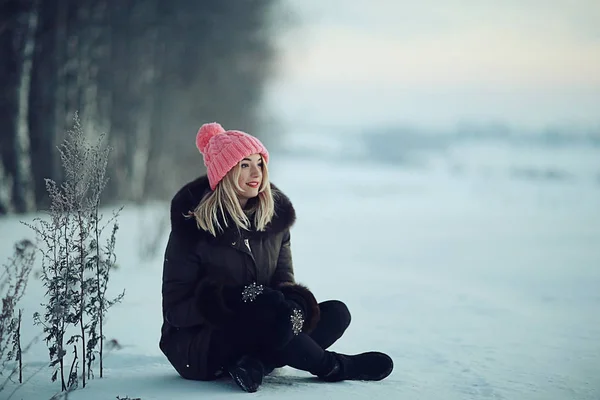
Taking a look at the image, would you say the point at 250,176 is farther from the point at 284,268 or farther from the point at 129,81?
the point at 129,81

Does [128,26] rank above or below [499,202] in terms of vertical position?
above

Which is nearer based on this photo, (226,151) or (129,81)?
(226,151)

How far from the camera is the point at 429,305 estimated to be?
641 centimetres

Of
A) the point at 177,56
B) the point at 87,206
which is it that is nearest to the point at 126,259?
the point at 87,206

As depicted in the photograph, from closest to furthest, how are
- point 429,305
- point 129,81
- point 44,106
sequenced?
point 429,305
point 44,106
point 129,81

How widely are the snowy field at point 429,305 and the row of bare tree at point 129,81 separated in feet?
7.08

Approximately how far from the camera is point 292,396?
10.5 ft

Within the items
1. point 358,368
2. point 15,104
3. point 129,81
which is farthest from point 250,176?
point 129,81

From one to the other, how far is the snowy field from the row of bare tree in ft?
7.08

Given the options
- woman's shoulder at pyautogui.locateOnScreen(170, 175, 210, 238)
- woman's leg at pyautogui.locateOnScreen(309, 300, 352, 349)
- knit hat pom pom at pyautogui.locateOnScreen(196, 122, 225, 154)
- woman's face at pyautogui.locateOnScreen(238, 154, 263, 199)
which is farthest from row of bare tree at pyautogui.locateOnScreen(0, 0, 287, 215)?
woman's leg at pyautogui.locateOnScreen(309, 300, 352, 349)

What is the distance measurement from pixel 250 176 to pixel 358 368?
119 centimetres

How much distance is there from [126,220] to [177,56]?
20.4 feet

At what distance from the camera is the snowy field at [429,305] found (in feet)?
11.6

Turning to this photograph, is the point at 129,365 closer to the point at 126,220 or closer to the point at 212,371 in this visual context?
the point at 212,371
